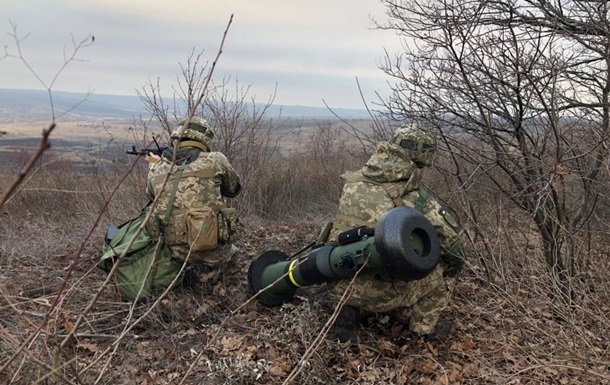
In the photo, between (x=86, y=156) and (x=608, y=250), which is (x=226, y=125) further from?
(x=608, y=250)

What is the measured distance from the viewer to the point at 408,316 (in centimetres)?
434

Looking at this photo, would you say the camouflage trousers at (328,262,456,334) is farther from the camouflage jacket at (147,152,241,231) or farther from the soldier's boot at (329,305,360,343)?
the camouflage jacket at (147,152,241,231)

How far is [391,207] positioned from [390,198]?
74 millimetres

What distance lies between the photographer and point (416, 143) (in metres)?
4.05

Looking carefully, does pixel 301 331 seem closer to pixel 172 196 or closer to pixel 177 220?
pixel 177 220

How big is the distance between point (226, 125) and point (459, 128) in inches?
143

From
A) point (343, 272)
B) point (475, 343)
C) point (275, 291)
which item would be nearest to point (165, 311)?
point (275, 291)


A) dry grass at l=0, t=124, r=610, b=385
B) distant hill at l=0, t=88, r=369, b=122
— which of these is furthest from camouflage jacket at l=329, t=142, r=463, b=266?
distant hill at l=0, t=88, r=369, b=122

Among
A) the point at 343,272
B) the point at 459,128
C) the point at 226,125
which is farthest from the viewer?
the point at 226,125

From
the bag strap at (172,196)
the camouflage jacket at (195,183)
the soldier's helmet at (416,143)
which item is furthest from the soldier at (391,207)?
the bag strap at (172,196)

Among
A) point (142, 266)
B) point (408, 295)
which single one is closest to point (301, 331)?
point (408, 295)

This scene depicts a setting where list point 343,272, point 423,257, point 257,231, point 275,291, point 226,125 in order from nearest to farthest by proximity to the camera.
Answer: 1. point 423,257
2. point 343,272
3. point 275,291
4. point 257,231
5. point 226,125

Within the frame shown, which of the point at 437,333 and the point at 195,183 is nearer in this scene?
the point at 437,333

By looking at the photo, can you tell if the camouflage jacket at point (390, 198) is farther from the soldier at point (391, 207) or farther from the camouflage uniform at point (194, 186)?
the camouflage uniform at point (194, 186)
